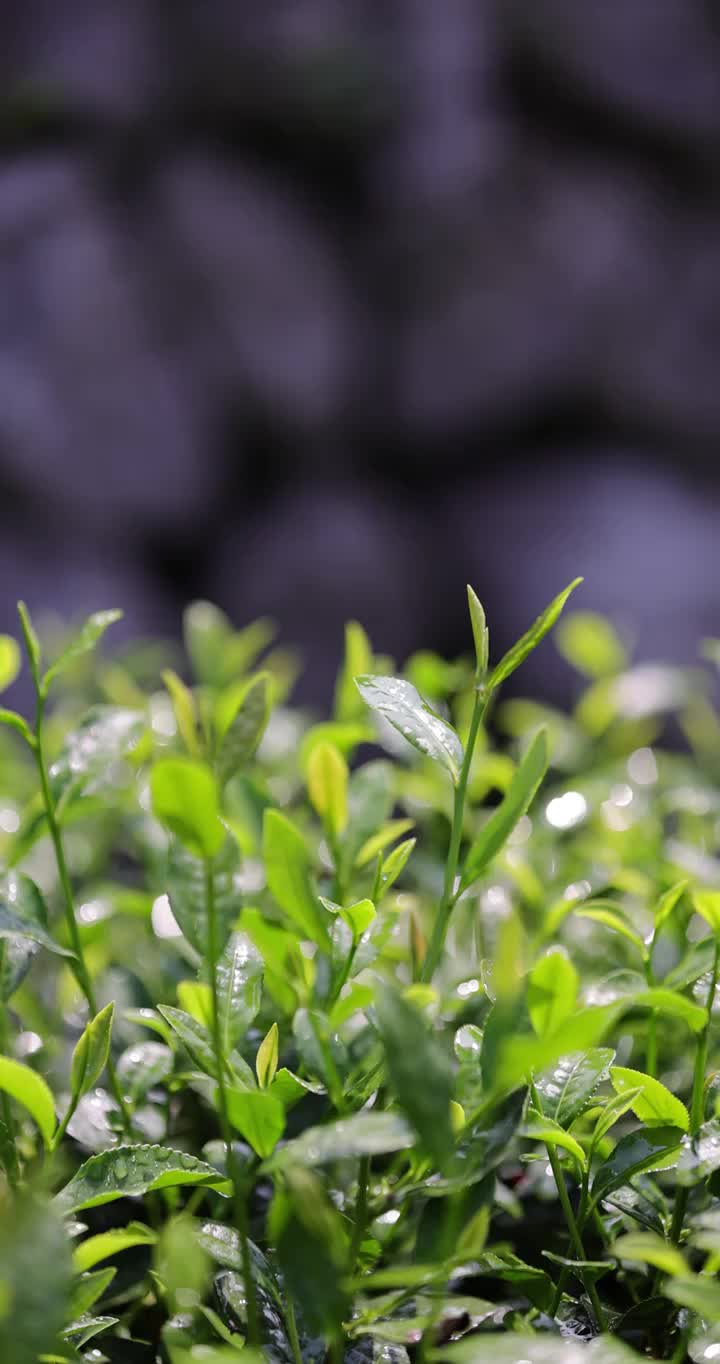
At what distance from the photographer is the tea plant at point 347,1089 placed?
229 millimetres

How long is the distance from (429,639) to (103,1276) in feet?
8.66

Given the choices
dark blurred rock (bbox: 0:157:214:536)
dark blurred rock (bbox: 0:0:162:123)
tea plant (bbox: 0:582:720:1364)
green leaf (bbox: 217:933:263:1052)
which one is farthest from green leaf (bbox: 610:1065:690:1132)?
dark blurred rock (bbox: 0:0:162:123)

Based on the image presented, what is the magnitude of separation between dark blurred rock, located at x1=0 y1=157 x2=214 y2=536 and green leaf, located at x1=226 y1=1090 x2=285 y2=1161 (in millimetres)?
2704

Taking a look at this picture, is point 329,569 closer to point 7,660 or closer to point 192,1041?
point 7,660

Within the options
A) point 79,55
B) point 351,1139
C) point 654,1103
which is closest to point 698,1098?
point 654,1103

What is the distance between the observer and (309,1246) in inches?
8.6

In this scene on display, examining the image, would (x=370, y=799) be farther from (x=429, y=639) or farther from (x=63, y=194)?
(x=63, y=194)

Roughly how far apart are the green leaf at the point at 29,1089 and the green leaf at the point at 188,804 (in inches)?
3.0

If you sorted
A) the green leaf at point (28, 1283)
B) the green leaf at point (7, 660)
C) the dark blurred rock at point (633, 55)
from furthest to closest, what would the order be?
the dark blurred rock at point (633, 55)
the green leaf at point (7, 660)
the green leaf at point (28, 1283)

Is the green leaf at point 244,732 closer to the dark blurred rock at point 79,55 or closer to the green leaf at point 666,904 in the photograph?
the green leaf at point 666,904

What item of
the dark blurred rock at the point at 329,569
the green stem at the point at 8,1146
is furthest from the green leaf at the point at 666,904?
the dark blurred rock at the point at 329,569

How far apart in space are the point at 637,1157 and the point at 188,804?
6.8 inches

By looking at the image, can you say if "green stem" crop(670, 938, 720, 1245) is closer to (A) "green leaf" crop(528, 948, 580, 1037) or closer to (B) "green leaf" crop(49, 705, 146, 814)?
(A) "green leaf" crop(528, 948, 580, 1037)

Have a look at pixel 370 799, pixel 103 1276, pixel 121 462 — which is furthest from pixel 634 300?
pixel 103 1276
